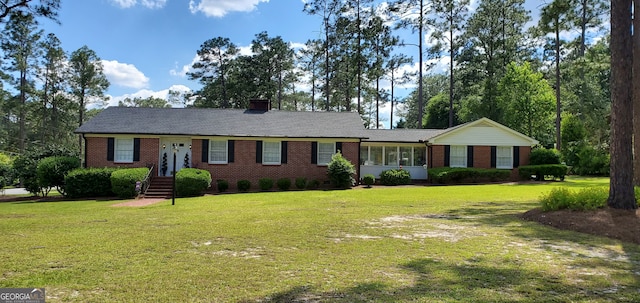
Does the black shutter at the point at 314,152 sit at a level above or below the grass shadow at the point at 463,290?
above

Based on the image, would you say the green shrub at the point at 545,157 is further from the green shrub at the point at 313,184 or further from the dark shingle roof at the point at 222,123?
the green shrub at the point at 313,184

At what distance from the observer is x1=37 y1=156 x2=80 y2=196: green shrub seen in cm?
1809

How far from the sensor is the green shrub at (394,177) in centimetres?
2309

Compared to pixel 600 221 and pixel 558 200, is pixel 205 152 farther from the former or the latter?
pixel 600 221

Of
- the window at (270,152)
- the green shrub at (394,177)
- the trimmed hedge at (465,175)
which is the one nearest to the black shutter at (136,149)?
the window at (270,152)

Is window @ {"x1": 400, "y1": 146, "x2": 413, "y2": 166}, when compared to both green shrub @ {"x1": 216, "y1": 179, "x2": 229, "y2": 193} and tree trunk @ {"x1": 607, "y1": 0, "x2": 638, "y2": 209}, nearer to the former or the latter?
green shrub @ {"x1": 216, "y1": 179, "x2": 229, "y2": 193}

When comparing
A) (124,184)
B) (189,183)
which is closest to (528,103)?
(189,183)

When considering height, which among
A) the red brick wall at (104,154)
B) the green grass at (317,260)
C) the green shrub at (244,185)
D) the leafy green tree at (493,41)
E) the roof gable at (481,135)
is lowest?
the green grass at (317,260)

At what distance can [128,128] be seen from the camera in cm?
2081

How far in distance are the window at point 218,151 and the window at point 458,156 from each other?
14.5 metres

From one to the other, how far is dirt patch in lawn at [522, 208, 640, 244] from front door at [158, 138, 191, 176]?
17.5 meters

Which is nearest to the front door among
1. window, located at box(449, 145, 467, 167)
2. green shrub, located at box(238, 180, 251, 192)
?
green shrub, located at box(238, 180, 251, 192)

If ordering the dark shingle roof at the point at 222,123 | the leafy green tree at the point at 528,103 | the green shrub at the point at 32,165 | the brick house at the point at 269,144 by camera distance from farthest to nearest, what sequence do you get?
the leafy green tree at the point at 528,103, the dark shingle roof at the point at 222,123, the brick house at the point at 269,144, the green shrub at the point at 32,165

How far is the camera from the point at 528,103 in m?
32.7
